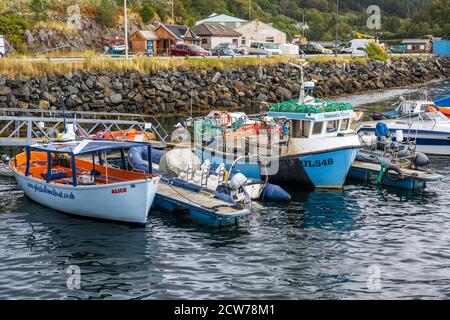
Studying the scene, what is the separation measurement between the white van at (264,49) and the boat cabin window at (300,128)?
46.2m

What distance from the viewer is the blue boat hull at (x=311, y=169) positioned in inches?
1182

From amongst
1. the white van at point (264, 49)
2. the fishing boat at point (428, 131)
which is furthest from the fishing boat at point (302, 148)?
the white van at point (264, 49)

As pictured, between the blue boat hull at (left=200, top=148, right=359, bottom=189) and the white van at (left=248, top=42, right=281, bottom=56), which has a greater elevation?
the white van at (left=248, top=42, right=281, bottom=56)

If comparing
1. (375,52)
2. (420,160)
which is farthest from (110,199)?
(375,52)

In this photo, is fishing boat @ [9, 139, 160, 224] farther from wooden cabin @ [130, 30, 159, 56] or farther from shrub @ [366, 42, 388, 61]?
shrub @ [366, 42, 388, 61]

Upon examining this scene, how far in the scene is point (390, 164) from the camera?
31.6 metres

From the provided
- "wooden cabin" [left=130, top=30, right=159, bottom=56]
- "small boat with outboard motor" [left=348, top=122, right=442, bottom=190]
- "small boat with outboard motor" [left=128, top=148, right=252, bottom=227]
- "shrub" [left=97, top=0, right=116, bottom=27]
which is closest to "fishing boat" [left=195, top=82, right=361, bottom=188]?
"small boat with outboard motor" [left=348, top=122, right=442, bottom=190]

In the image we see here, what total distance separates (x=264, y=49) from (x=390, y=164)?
49144 mm

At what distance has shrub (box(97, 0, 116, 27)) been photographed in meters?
79.4

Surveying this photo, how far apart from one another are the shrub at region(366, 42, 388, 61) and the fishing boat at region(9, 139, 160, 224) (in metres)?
64.6

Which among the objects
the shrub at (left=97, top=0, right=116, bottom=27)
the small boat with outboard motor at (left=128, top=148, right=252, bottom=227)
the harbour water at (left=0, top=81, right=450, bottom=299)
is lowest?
the harbour water at (left=0, top=81, right=450, bottom=299)

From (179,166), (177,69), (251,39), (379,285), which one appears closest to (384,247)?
(379,285)

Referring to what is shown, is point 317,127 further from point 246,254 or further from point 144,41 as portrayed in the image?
point 144,41

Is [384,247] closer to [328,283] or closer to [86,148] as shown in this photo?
[328,283]
